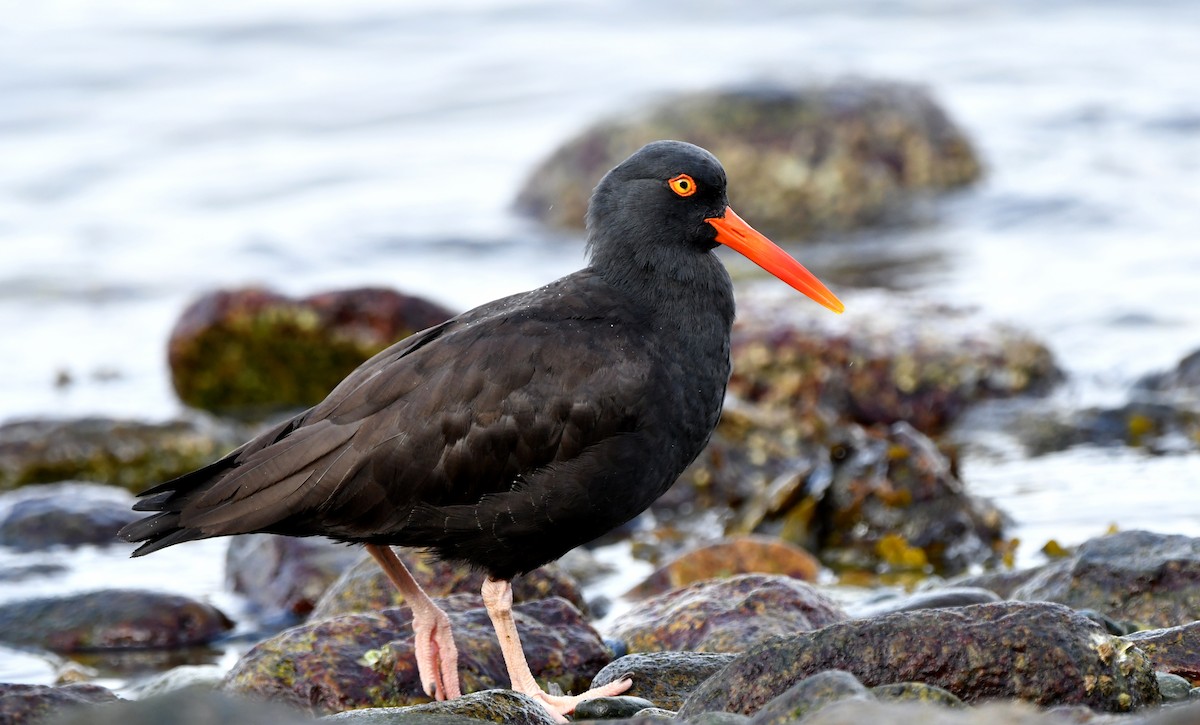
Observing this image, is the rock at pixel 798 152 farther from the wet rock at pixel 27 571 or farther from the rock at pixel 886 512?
the wet rock at pixel 27 571

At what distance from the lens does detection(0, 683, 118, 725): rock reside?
4.00 metres

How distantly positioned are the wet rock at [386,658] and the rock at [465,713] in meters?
0.76

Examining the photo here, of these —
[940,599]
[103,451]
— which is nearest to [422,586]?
[940,599]

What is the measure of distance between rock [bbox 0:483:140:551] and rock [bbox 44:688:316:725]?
16.5ft

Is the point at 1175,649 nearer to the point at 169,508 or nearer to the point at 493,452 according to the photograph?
the point at 493,452

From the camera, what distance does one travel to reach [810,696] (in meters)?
3.30

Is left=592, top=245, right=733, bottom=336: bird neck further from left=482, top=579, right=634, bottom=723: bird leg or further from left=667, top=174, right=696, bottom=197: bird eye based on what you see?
left=482, top=579, right=634, bottom=723: bird leg

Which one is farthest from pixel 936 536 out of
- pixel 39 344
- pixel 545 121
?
pixel 545 121

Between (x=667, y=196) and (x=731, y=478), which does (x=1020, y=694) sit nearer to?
(x=667, y=196)

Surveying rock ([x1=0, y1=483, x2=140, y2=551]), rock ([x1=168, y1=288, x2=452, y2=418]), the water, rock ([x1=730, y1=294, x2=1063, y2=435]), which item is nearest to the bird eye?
the water

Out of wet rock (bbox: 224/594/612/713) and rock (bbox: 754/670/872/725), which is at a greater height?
rock (bbox: 754/670/872/725)

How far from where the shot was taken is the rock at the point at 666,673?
15.0ft

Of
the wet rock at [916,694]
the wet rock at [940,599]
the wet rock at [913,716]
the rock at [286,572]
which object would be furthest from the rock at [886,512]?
the wet rock at [913,716]

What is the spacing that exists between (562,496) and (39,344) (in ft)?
27.6
